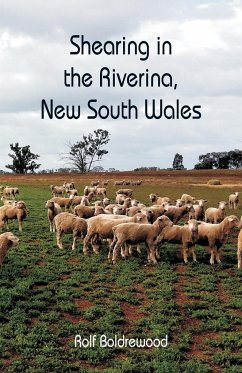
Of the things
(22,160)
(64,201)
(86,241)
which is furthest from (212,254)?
(22,160)

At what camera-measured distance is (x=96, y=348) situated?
31.3 ft

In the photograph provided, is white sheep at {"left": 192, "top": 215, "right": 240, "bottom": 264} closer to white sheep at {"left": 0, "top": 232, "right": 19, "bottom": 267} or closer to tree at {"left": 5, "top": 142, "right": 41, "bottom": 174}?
white sheep at {"left": 0, "top": 232, "right": 19, "bottom": 267}

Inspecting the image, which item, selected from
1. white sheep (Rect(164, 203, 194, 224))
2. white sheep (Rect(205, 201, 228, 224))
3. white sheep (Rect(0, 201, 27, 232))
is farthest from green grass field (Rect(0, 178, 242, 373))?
white sheep (Rect(0, 201, 27, 232))

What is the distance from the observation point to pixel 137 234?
15555mm

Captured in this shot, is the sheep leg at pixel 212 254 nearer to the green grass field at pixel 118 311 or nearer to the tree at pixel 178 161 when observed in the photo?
the green grass field at pixel 118 311

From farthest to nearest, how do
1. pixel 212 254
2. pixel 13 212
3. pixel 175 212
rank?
pixel 13 212, pixel 175 212, pixel 212 254

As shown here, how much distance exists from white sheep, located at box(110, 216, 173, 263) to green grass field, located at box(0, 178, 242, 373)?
579 millimetres

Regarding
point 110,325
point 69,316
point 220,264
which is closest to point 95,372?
point 110,325

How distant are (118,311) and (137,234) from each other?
172 inches

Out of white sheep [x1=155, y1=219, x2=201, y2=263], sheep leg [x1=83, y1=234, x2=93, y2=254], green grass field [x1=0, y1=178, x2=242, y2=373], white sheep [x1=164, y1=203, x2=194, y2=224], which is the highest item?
white sheep [x1=164, y1=203, x2=194, y2=224]

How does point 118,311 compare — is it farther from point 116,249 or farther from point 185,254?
point 185,254

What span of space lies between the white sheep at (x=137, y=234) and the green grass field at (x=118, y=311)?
579 mm

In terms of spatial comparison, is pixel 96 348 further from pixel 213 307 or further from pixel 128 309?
pixel 213 307

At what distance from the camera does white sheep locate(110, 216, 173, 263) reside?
15.5 m
